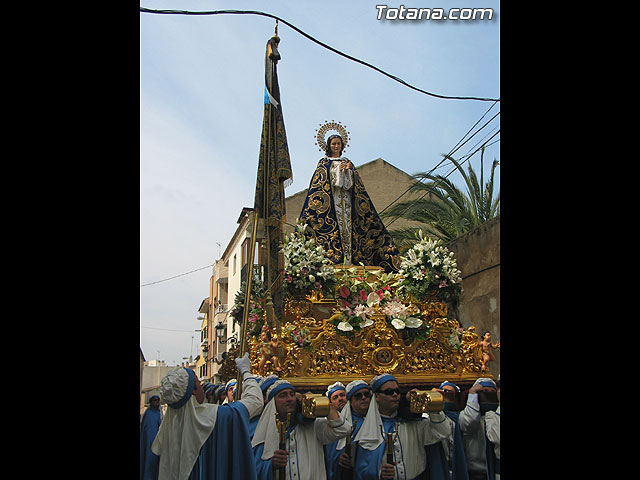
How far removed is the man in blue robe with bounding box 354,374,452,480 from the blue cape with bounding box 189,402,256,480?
1.04m

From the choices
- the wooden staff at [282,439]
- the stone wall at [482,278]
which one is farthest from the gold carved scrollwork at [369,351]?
the stone wall at [482,278]

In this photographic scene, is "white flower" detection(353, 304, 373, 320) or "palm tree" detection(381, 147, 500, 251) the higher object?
"palm tree" detection(381, 147, 500, 251)

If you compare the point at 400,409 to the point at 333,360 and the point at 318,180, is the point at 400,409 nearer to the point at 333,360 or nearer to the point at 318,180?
the point at 333,360

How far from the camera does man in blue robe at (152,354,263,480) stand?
4.25 meters

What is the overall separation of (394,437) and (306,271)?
88.9 inches

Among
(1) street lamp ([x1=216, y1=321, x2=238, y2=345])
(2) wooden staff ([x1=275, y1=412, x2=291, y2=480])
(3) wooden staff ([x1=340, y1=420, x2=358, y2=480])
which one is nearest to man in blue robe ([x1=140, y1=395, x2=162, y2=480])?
(2) wooden staff ([x1=275, y1=412, x2=291, y2=480])

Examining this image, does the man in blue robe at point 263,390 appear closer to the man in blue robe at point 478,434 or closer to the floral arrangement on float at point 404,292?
the floral arrangement on float at point 404,292

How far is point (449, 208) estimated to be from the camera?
14.7m

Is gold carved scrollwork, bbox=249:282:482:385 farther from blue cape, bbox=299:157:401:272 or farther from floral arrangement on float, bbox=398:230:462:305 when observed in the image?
blue cape, bbox=299:157:401:272

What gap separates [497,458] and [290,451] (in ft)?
5.93

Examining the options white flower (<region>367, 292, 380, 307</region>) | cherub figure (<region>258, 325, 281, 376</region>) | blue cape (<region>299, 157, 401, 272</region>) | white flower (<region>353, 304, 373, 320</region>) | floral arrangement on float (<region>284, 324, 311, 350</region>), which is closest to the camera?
cherub figure (<region>258, 325, 281, 376</region>)

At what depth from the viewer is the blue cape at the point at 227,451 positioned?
4320 millimetres

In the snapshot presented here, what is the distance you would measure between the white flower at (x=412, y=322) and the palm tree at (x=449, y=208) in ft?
25.2

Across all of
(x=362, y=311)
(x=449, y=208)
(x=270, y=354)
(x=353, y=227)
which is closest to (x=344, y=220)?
(x=353, y=227)
